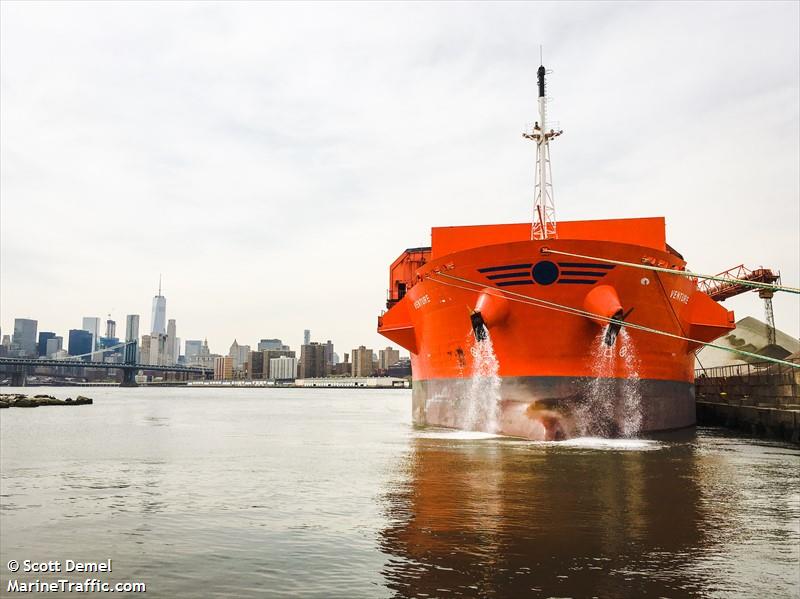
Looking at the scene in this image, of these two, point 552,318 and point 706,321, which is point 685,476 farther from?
point 706,321

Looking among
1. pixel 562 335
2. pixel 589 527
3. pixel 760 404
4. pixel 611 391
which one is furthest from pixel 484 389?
pixel 760 404

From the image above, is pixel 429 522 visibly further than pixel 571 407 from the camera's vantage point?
No

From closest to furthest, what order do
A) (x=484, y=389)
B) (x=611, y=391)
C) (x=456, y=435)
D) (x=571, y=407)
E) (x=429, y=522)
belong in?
(x=429, y=522) < (x=571, y=407) < (x=611, y=391) < (x=484, y=389) < (x=456, y=435)

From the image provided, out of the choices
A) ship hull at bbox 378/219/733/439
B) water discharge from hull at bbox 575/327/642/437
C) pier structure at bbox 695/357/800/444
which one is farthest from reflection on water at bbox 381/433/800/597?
pier structure at bbox 695/357/800/444

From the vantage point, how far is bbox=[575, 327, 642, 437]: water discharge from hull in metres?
19.5

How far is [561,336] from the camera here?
19562 millimetres

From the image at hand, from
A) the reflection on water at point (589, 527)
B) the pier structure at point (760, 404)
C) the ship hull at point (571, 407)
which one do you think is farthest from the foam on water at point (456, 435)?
the pier structure at point (760, 404)

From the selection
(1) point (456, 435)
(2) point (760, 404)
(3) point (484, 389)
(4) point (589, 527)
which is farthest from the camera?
(2) point (760, 404)

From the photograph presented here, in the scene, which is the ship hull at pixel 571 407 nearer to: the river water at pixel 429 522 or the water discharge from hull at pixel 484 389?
the water discharge from hull at pixel 484 389

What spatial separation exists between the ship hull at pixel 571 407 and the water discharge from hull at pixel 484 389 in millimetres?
36

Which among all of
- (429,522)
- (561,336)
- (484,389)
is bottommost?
(429,522)

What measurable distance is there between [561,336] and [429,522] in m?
11.4

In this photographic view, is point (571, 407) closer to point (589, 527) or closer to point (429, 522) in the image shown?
point (589, 527)

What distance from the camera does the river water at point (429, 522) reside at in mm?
6883
